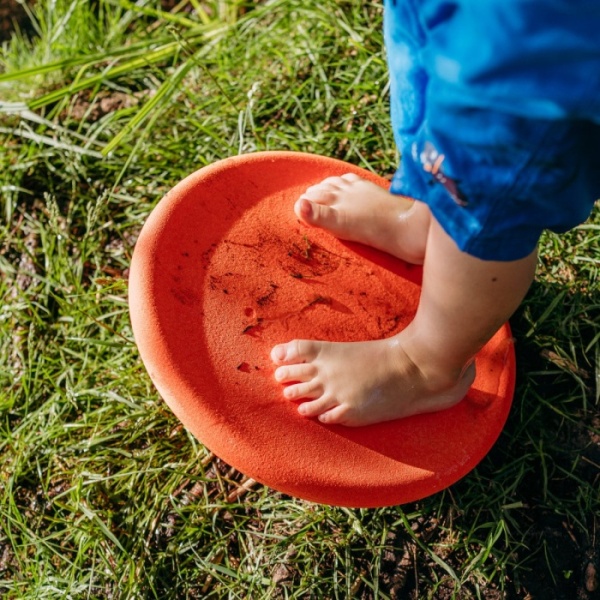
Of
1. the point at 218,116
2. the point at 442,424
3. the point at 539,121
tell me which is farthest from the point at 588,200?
the point at 218,116

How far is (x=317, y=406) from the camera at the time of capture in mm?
1412

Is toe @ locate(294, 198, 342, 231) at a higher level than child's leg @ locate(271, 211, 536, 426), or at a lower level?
higher

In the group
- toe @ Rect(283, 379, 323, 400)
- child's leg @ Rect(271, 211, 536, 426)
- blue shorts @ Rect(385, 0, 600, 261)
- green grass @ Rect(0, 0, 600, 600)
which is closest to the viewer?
blue shorts @ Rect(385, 0, 600, 261)

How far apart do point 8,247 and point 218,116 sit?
72cm

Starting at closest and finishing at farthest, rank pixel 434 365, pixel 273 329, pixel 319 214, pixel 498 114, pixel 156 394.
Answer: pixel 498 114, pixel 434 365, pixel 273 329, pixel 319 214, pixel 156 394

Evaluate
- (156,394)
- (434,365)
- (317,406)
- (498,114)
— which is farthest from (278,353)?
(498,114)

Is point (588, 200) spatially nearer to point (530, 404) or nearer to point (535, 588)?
point (530, 404)

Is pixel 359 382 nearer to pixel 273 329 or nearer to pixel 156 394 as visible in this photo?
pixel 273 329

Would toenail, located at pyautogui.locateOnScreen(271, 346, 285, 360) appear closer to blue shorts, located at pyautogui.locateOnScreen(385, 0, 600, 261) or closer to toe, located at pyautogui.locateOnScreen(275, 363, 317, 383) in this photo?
toe, located at pyautogui.locateOnScreen(275, 363, 317, 383)

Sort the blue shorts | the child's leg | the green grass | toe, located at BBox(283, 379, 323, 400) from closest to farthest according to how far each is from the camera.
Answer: the blue shorts
the child's leg
toe, located at BBox(283, 379, 323, 400)
the green grass

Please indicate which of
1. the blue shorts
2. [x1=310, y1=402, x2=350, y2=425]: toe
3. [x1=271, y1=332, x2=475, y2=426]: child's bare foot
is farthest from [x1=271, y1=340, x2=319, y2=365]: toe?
the blue shorts

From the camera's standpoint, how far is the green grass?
155 centimetres

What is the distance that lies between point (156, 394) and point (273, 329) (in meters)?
0.42

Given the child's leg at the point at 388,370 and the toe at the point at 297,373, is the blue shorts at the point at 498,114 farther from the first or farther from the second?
the toe at the point at 297,373
